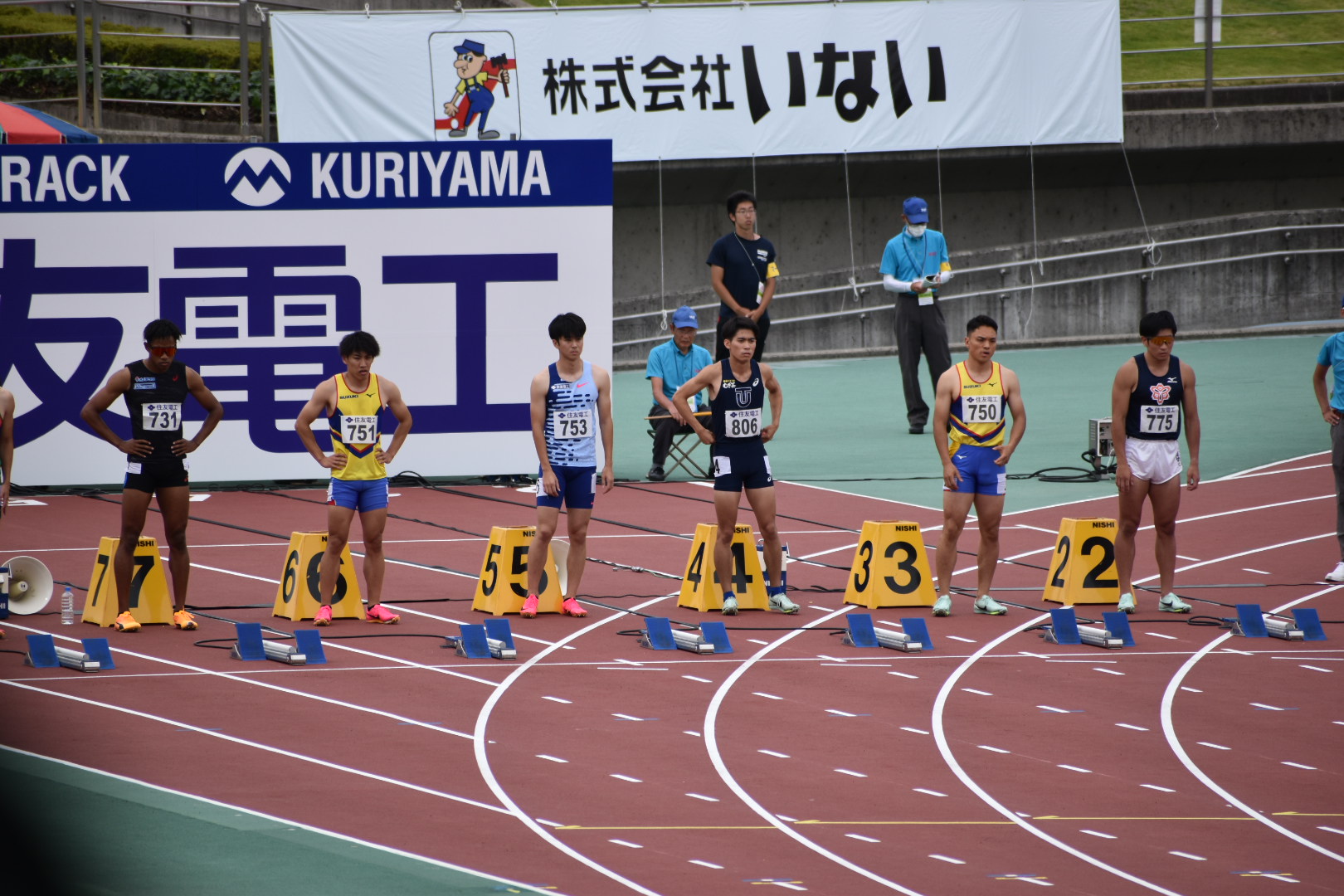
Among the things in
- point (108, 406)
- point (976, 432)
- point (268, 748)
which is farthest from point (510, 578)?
point (268, 748)

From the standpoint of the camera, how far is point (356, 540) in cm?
1398

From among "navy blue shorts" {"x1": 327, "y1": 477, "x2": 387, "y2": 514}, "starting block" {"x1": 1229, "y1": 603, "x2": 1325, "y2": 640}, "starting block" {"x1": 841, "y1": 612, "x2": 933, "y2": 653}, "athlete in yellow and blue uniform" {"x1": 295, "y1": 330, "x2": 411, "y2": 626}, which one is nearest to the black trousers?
"starting block" {"x1": 1229, "y1": 603, "x2": 1325, "y2": 640}

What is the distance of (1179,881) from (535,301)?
10.8 metres

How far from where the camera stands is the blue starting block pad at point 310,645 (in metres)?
9.73

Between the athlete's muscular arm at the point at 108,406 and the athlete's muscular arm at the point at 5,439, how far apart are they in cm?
44

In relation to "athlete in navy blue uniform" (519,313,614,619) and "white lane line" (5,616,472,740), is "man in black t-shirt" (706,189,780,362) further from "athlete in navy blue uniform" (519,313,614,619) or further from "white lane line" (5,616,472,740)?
"white lane line" (5,616,472,740)

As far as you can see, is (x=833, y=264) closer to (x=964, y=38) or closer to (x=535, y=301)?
(x=964, y=38)

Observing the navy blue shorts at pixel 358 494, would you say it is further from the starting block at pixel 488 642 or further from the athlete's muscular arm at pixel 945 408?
the athlete's muscular arm at pixel 945 408

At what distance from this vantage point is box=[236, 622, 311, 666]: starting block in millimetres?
9695

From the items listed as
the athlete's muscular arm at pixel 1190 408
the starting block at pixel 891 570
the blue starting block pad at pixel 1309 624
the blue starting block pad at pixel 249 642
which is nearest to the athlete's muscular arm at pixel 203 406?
the blue starting block pad at pixel 249 642

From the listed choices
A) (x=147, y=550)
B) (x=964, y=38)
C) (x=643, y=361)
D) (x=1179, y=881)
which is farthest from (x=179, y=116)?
(x=1179, y=881)

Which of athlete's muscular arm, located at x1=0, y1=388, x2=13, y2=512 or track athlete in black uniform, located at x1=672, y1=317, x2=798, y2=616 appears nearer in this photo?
athlete's muscular arm, located at x1=0, y1=388, x2=13, y2=512

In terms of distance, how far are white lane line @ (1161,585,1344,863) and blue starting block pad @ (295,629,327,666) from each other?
4844 mm

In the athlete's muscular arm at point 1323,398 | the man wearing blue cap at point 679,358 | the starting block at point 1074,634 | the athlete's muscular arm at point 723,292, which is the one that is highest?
the athlete's muscular arm at point 723,292
